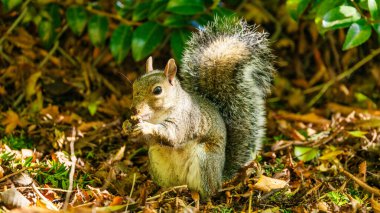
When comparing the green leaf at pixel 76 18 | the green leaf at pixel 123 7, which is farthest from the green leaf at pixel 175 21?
the green leaf at pixel 76 18

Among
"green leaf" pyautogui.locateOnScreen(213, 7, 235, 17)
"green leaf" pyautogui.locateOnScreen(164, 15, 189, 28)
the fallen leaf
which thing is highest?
"green leaf" pyautogui.locateOnScreen(213, 7, 235, 17)

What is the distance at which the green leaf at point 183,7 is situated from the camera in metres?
2.96

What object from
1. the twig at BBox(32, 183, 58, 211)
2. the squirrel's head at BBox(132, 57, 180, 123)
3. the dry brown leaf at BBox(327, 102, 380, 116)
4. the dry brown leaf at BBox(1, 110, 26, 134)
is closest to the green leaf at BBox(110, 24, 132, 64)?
the dry brown leaf at BBox(1, 110, 26, 134)

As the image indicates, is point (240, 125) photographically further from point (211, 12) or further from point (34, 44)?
point (34, 44)


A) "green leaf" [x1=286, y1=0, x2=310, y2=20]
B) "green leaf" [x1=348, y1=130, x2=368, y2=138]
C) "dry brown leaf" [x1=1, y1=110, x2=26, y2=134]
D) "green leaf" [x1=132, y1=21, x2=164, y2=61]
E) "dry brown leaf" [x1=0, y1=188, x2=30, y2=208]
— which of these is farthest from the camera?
"green leaf" [x1=132, y1=21, x2=164, y2=61]

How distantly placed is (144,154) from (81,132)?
1.28 feet

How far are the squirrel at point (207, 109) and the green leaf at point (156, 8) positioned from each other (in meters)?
0.55

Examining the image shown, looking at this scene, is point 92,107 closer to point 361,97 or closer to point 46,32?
point 46,32

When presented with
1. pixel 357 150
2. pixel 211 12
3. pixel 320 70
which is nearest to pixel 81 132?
pixel 211 12

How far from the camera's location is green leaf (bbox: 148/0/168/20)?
122 inches

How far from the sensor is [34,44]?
3629mm

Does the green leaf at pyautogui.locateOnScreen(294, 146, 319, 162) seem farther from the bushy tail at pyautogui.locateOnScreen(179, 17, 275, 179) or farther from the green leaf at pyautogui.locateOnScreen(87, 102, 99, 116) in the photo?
the green leaf at pyautogui.locateOnScreen(87, 102, 99, 116)

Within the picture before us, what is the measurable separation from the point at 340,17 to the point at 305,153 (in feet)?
2.49

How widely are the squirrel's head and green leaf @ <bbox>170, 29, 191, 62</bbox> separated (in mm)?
848
